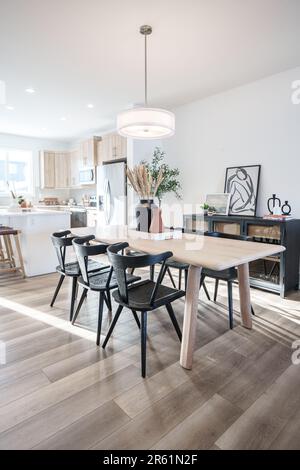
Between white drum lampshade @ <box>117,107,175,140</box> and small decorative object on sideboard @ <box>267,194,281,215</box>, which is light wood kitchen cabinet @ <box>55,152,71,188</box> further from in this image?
small decorative object on sideboard @ <box>267,194,281,215</box>

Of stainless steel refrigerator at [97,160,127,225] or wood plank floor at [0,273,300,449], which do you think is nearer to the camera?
wood plank floor at [0,273,300,449]

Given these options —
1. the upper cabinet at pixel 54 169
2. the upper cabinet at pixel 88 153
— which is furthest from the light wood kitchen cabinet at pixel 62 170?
the upper cabinet at pixel 88 153

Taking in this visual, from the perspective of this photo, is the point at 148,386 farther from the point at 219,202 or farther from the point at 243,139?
the point at 243,139

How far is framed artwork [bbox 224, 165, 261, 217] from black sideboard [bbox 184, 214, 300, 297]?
0.31m

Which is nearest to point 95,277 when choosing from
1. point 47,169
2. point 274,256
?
point 274,256

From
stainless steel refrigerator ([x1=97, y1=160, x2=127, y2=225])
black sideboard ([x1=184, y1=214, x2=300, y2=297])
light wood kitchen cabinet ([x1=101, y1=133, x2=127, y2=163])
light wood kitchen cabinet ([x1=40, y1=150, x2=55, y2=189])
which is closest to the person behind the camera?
black sideboard ([x1=184, y1=214, x2=300, y2=297])

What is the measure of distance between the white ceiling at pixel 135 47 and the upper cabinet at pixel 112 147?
0.92 m

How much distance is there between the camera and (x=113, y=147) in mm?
5457

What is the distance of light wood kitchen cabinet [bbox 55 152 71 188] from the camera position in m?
7.21

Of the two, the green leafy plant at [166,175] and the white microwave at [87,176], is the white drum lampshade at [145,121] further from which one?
the white microwave at [87,176]

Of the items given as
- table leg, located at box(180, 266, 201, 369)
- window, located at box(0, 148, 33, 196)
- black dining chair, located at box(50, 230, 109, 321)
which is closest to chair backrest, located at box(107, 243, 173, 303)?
table leg, located at box(180, 266, 201, 369)

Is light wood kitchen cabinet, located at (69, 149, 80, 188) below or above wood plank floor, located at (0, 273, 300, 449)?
above

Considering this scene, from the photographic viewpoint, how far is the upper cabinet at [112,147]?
5258mm

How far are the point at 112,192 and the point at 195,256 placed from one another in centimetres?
379
